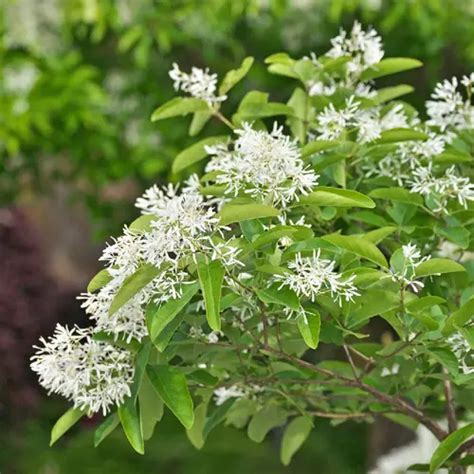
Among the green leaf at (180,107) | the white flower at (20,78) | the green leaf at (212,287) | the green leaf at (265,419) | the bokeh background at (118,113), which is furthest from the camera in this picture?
the white flower at (20,78)

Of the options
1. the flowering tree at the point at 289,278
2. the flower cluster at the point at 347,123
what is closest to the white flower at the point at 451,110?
the flowering tree at the point at 289,278

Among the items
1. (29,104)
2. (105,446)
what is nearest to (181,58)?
(29,104)

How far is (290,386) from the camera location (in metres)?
1.72

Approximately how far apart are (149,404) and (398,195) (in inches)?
18.1

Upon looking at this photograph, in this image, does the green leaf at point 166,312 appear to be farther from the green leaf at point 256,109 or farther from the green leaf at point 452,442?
the green leaf at point 256,109

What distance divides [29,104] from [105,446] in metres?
1.96

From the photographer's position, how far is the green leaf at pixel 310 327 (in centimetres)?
122

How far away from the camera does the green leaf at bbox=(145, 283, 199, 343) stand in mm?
1201

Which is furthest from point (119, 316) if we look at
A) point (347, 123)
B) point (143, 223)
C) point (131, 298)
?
point (347, 123)

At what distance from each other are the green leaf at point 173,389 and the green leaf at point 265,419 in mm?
437

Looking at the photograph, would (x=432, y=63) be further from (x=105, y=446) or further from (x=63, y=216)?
(x=63, y=216)

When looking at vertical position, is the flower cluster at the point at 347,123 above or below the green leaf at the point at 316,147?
above

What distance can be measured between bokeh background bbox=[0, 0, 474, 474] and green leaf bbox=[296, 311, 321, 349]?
2712mm

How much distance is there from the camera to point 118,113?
4.78 meters
